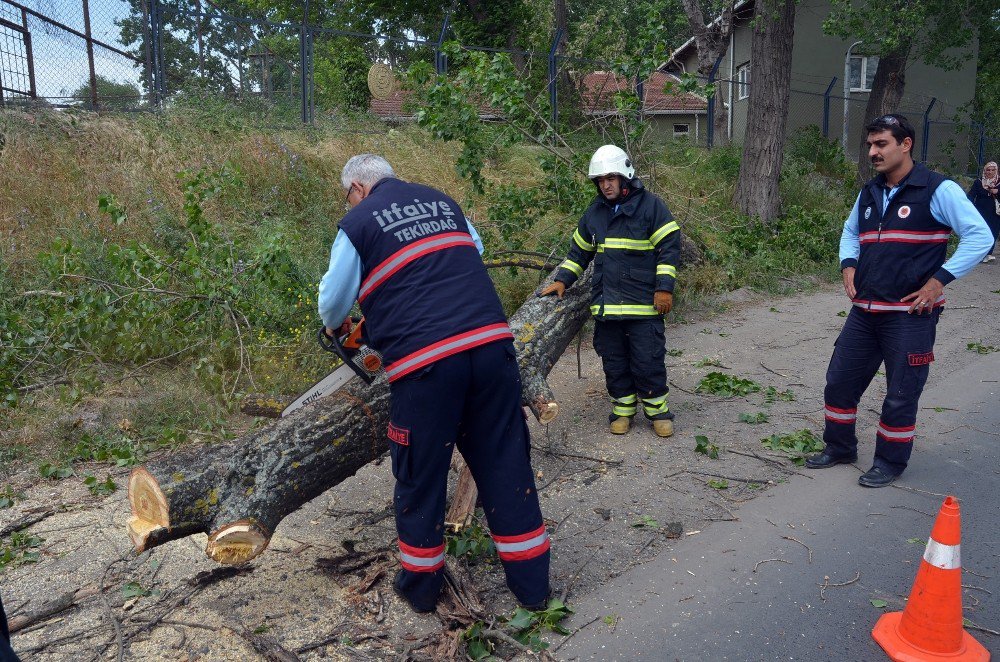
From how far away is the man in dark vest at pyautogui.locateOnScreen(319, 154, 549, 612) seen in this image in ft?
10.1

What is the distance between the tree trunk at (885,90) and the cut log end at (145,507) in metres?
15.5

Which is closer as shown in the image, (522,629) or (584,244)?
(522,629)

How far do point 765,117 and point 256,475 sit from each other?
34.5 ft

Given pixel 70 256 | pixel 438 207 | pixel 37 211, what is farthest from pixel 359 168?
pixel 37 211

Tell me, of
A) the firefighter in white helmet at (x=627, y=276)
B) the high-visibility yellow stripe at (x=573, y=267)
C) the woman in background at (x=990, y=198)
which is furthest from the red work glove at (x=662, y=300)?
the woman in background at (x=990, y=198)

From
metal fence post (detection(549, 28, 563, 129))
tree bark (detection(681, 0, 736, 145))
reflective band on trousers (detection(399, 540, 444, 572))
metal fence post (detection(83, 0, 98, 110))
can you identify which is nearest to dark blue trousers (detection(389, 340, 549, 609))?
reflective band on trousers (detection(399, 540, 444, 572))

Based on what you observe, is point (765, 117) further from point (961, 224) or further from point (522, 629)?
point (522, 629)

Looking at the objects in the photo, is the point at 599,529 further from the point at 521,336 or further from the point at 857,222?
the point at 857,222

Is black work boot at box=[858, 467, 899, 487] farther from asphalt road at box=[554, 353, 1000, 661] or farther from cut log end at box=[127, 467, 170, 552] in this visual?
cut log end at box=[127, 467, 170, 552]

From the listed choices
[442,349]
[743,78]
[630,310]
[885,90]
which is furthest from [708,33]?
[442,349]

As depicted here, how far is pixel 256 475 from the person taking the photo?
3.34 m

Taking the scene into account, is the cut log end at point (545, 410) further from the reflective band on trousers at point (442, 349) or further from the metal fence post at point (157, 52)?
the metal fence post at point (157, 52)

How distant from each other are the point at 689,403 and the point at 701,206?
5.42 meters

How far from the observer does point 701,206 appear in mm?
10672
